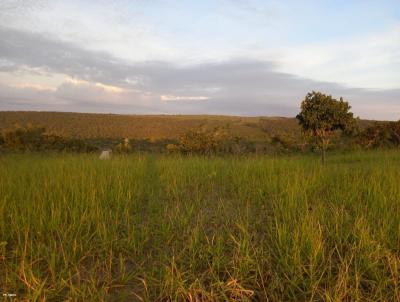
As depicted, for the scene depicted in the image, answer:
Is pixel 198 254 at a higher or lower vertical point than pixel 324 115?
lower

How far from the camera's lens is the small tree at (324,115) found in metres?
16.1

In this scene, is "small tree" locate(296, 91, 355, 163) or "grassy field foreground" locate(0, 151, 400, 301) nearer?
"grassy field foreground" locate(0, 151, 400, 301)

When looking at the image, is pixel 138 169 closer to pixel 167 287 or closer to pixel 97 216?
pixel 97 216

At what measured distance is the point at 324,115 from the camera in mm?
16219

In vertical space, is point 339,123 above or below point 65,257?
above

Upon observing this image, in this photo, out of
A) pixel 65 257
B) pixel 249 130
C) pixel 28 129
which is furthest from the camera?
pixel 249 130

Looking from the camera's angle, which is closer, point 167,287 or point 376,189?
point 167,287

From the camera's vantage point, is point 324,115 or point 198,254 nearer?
point 198,254

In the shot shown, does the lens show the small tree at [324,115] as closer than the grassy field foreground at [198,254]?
No

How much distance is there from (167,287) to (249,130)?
5482 centimetres

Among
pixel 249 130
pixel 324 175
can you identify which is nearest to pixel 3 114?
pixel 249 130

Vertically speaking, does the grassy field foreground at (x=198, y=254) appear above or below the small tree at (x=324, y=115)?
below

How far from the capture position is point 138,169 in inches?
340

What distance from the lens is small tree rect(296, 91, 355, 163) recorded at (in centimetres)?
1606
